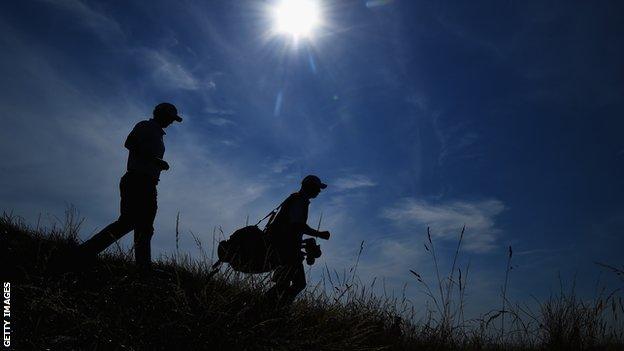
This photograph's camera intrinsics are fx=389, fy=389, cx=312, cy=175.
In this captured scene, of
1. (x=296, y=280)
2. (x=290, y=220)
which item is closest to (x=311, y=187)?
(x=290, y=220)

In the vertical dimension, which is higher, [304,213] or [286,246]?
[304,213]

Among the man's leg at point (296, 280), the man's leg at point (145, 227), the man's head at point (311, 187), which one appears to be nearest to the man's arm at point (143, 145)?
the man's leg at point (145, 227)

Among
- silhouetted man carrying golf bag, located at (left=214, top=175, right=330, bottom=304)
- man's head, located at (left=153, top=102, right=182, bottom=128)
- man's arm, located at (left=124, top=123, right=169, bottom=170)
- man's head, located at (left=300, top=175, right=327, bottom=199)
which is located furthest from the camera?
man's head, located at (left=300, top=175, right=327, bottom=199)

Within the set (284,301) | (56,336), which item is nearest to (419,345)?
(284,301)

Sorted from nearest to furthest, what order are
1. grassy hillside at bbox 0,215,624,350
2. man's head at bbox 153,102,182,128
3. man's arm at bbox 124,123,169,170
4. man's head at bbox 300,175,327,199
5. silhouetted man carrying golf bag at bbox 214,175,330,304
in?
grassy hillside at bbox 0,215,624,350 → silhouetted man carrying golf bag at bbox 214,175,330,304 → man's arm at bbox 124,123,169,170 → man's head at bbox 153,102,182,128 → man's head at bbox 300,175,327,199

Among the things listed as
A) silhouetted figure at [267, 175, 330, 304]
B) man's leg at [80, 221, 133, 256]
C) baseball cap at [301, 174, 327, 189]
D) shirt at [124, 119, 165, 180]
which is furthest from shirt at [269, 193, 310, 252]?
man's leg at [80, 221, 133, 256]

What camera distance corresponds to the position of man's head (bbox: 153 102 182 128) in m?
4.36

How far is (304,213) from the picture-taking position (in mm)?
4480

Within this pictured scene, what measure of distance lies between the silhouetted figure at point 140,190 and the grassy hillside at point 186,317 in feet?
0.95

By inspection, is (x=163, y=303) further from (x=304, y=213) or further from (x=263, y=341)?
(x=304, y=213)

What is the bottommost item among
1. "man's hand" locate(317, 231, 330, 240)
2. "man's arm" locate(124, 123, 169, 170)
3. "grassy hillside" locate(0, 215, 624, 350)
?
"grassy hillside" locate(0, 215, 624, 350)

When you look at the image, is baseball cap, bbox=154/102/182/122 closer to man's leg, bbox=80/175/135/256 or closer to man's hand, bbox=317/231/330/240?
man's leg, bbox=80/175/135/256

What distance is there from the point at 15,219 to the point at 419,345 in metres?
6.01

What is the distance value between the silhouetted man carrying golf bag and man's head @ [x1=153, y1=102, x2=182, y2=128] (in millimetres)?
1494
